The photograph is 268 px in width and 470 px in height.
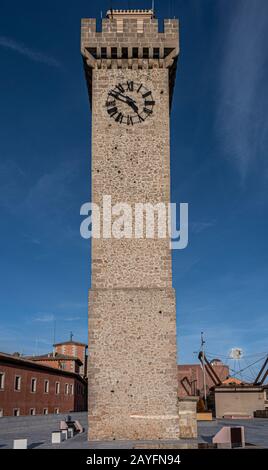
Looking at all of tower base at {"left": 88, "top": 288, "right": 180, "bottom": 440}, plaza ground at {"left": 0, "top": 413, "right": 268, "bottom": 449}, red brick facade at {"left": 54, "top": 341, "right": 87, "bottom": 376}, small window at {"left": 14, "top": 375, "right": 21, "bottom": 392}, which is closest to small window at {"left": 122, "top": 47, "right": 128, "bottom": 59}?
tower base at {"left": 88, "top": 288, "right": 180, "bottom": 440}

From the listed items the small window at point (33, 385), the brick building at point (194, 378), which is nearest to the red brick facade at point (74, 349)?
the brick building at point (194, 378)

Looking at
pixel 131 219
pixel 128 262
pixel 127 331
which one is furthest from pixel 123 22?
pixel 127 331

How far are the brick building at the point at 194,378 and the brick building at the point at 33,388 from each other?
18.9m

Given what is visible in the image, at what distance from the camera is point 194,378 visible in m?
74.5

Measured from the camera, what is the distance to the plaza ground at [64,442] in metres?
17.5

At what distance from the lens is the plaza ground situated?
688 inches

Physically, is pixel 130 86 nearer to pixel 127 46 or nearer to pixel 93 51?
pixel 127 46

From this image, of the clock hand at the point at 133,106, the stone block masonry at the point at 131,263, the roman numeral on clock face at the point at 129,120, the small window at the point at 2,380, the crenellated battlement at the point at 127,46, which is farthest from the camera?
the small window at the point at 2,380

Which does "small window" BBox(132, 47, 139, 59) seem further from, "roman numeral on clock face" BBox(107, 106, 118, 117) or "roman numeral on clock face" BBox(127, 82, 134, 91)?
"roman numeral on clock face" BBox(107, 106, 118, 117)

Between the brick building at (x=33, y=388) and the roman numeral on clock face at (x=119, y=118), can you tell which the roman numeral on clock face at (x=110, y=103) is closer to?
the roman numeral on clock face at (x=119, y=118)

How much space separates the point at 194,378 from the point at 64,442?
58156 mm

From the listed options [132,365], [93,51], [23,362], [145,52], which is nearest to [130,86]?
[145,52]
